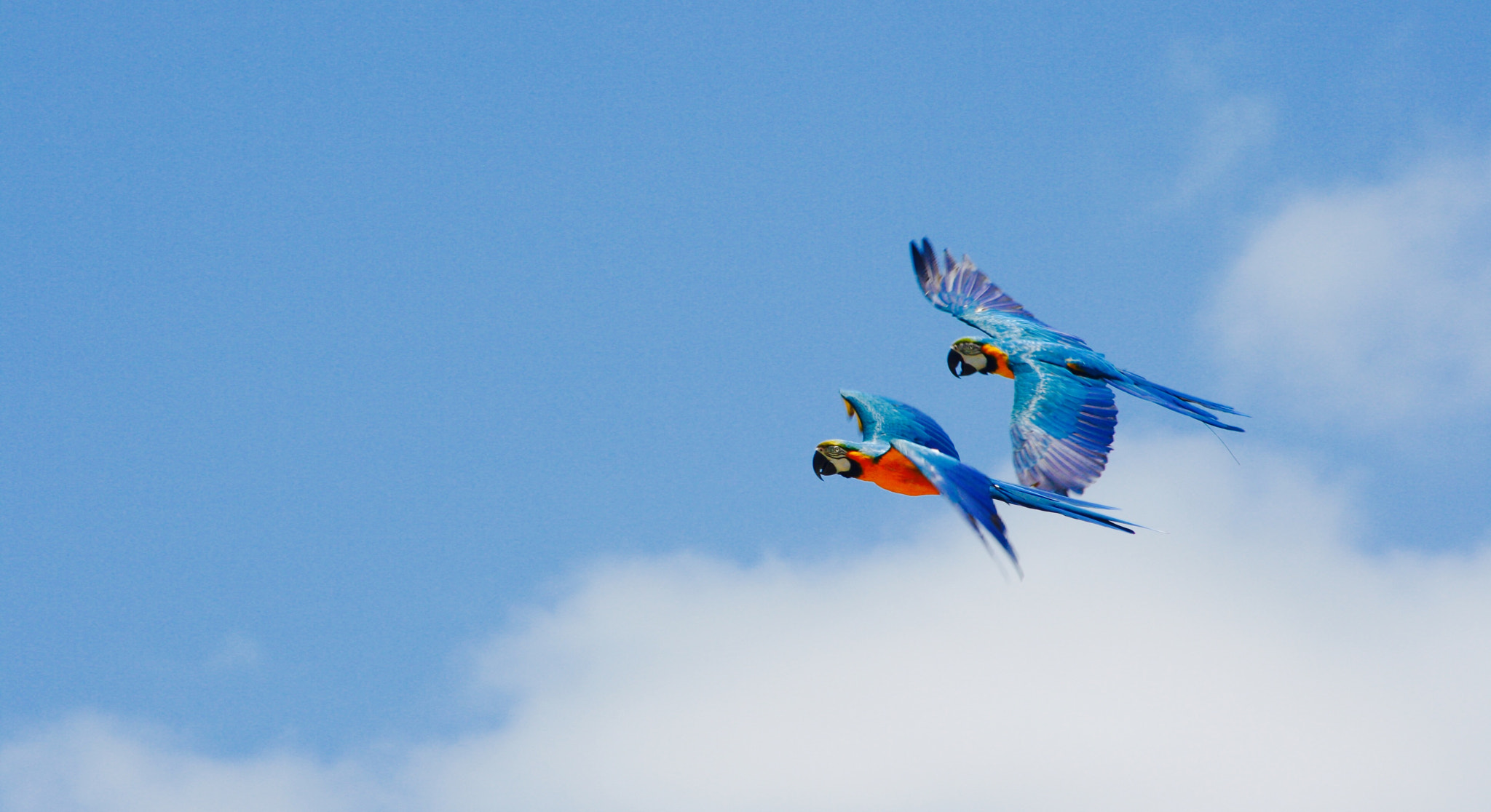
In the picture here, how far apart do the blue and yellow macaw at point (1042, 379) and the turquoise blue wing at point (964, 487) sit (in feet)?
5.61

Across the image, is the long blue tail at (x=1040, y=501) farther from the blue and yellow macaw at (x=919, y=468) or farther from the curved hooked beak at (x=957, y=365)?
the curved hooked beak at (x=957, y=365)

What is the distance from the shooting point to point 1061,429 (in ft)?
48.9

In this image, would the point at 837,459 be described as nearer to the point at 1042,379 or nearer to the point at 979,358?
the point at 1042,379

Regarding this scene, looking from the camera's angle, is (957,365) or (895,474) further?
(957,365)

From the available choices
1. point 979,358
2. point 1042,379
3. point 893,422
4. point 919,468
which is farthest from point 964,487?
point 979,358

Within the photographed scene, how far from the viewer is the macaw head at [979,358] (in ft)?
55.7

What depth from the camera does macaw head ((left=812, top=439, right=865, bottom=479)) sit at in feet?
45.4

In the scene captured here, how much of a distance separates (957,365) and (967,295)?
169 centimetres

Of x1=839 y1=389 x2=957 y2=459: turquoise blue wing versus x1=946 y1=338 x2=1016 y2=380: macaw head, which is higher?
x1=946 y1=338 x2=1016 y2=380: macaw head

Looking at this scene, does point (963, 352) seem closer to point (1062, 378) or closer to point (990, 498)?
point (1062, 378)

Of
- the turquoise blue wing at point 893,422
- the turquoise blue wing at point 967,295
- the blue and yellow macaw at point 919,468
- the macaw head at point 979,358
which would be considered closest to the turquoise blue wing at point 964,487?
the blue and yellow macaw at point 919,468

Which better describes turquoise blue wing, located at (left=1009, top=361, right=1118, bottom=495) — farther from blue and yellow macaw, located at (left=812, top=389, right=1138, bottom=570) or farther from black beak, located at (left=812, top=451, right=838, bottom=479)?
black beak, located at (left=812, top=451, right=838, bottom=479)

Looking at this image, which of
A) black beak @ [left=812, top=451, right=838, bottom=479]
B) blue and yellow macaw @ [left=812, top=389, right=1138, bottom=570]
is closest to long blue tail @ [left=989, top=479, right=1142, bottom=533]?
blue and yellow macaw @ [left=812, top=389, right=1138, bottom=570]

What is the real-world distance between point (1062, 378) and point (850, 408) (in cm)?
243
